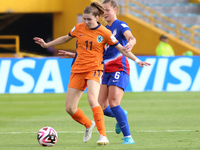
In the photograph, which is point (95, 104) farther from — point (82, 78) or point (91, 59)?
point (91, 59)

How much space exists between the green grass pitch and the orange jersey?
3.66ft

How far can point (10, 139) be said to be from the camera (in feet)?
21.1

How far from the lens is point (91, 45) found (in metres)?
5.73

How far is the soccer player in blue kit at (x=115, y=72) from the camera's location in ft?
19.4

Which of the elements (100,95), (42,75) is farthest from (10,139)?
(42,75)

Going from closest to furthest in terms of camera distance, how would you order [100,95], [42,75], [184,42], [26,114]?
[100,95], [26,114], [42,75], [184,42]

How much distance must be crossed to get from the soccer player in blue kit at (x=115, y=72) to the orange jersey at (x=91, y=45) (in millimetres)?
326

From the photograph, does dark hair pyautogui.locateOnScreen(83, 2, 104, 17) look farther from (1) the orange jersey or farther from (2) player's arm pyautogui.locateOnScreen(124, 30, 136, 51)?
(2) player's arm pyautogui.locateOnScreen(124, 30, 136, 51)

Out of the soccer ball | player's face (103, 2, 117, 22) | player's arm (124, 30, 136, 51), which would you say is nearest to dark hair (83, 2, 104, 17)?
player's face (103, 2, 117, 22)

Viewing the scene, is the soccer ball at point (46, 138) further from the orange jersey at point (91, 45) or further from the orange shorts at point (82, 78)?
the orange jersey at point (91, 45)

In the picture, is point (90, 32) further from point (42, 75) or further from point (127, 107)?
point (42, 75)

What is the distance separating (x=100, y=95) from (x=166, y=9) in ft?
56.1

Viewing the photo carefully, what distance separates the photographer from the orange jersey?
5.73 m

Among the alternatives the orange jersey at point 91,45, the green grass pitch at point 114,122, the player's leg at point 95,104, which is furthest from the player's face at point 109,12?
the green grass pitch at point 114,122
